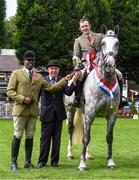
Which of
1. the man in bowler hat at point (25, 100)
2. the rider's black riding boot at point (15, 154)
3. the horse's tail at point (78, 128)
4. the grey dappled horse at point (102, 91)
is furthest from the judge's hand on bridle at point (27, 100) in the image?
the horse's tail at point (78, 128)

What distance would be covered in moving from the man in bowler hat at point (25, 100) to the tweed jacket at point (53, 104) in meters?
0.55

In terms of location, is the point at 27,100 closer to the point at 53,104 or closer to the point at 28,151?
the point at 53,104

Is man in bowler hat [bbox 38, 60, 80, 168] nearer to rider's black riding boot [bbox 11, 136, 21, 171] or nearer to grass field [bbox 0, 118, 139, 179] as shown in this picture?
grass field [bbox 0, 118, 139, 179]

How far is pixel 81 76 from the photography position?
1166 cm

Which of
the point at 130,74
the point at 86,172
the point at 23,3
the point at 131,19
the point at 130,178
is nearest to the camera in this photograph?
the point at 130,178

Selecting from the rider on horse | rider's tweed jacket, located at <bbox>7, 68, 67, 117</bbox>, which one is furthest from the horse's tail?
rider's tweed jacket, located at <bbox>7, 68, 67, 117</bbox>

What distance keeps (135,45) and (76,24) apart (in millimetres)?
7813

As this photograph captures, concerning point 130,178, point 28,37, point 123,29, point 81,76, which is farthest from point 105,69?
point 123,29

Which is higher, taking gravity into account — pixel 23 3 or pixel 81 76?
pixel 23 3

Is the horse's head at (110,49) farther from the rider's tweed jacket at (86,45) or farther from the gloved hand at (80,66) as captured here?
the gloved hand at (80,66)

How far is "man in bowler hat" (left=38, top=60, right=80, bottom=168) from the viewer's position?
38.1 feet

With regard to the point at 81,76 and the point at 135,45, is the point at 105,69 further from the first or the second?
the point at 135,45

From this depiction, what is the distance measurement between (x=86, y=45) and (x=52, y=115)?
2.00m

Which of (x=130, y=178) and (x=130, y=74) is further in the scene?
(x=130, y=74)
